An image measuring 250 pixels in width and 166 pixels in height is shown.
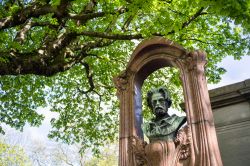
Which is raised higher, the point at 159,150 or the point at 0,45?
the point at 0,45

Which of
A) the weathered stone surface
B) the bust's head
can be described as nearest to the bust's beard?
the bust's head

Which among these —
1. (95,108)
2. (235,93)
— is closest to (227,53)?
(235,93)

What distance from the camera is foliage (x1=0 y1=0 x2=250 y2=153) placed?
28.8 ft

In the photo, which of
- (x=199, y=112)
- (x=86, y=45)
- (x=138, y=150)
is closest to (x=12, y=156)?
(x=86, y=45)

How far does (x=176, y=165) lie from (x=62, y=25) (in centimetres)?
726

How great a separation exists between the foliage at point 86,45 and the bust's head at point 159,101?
1814 mm

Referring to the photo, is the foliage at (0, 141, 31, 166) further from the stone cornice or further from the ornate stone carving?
the stone cornice

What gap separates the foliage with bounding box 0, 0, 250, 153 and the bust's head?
71.4 inches

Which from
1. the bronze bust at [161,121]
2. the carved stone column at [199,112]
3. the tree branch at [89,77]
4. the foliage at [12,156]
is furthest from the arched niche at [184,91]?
the foliage at [12,156]

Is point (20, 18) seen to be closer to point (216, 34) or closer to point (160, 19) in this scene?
point (160, 19)

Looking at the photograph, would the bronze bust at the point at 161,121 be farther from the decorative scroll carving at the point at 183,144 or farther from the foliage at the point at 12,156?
the foliage at the point at 12,156

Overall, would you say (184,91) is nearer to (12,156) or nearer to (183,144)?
(183,144)

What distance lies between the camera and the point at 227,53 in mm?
11078

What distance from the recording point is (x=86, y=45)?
1143 cm
